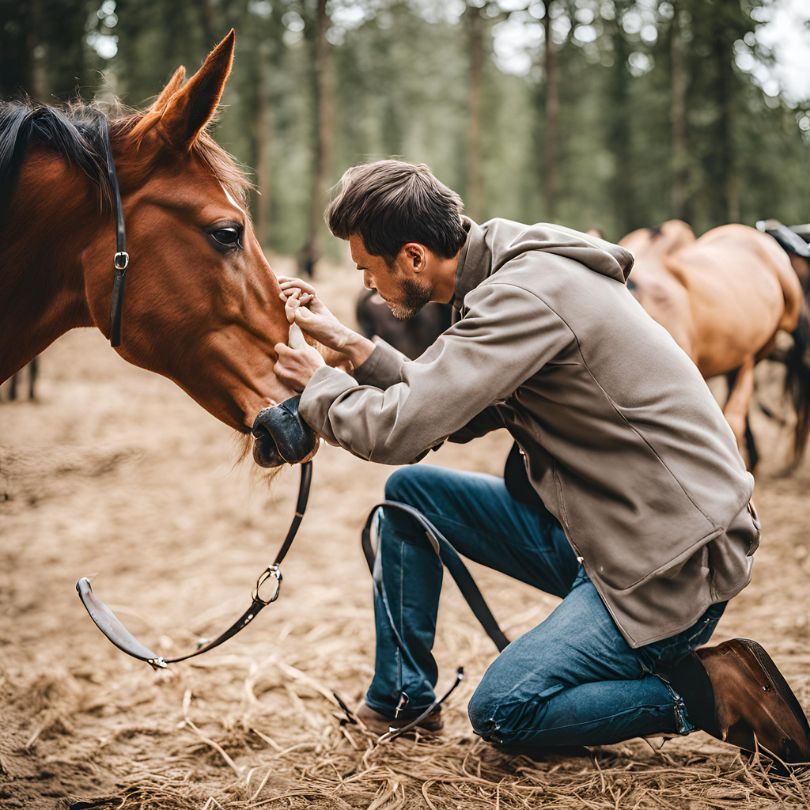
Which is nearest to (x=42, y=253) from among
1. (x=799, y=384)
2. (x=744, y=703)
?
(x=744, y=703)

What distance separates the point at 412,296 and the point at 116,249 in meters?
0.82

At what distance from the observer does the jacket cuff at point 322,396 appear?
195 cm

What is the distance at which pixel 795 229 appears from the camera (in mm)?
6023

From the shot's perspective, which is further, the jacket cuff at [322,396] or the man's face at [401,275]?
the man's face at [401,275]

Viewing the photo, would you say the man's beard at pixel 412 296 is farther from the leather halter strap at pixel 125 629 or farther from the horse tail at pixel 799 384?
the horse tail at pixel 799 384

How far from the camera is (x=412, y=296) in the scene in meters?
2.22

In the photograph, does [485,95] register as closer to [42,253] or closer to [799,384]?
[799,384]

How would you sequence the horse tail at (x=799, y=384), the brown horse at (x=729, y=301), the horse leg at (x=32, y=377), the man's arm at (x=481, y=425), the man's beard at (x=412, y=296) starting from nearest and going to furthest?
the man's beard at (x=412, y=296) → the man's arm at (x=481, y=425) → the brown horse at (x=729, y=301) → the horse tail at (x=799, y=384) → the horse leg at (x=32, y=377)

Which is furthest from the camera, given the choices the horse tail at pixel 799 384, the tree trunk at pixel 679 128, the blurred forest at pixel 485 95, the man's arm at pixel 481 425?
the tree trunk at pixel 679 128

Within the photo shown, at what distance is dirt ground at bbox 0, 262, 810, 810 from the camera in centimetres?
223

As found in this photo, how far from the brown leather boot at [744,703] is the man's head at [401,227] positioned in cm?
133

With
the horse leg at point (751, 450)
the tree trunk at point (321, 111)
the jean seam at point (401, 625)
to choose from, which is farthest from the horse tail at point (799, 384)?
the tree trunk at point (321, 111)

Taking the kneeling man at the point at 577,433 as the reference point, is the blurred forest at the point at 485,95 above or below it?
above

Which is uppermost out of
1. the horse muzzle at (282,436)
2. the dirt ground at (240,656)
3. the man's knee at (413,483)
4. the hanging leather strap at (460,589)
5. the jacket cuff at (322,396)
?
the jacket cuff at (322,396)
